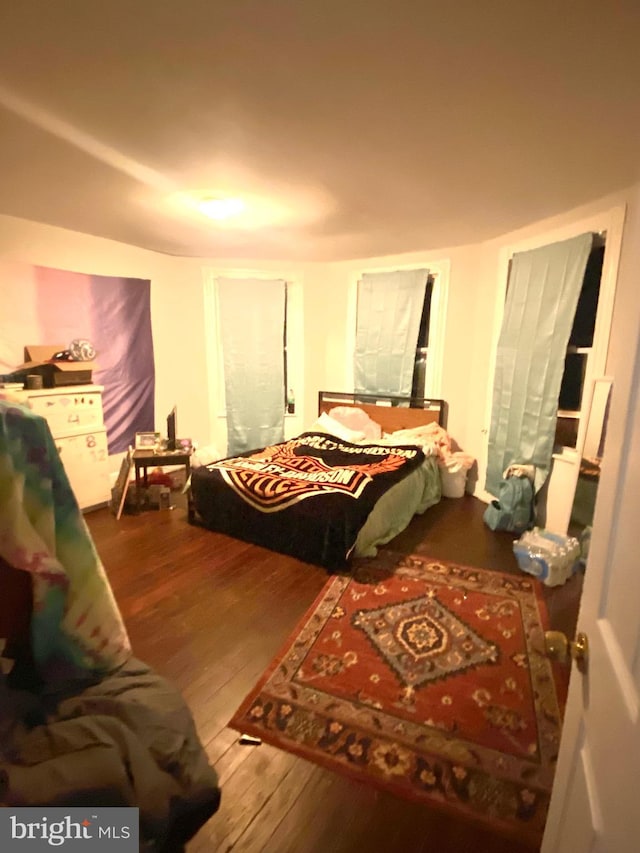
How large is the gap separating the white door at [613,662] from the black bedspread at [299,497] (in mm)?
1835

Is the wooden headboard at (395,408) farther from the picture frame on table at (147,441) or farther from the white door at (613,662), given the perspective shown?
the white door at (613,662)

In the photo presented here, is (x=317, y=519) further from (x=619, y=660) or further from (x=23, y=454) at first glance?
(x=619, y=660)

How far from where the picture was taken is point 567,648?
0.85 meters

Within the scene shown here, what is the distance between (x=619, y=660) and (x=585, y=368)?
273 cm

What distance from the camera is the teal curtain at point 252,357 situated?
4641 millimetres

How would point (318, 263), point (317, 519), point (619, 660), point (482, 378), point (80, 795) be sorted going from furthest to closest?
point (318, 263) < point (482, 378) < point (317, 519) < point (80, 795) < point (619, 660)

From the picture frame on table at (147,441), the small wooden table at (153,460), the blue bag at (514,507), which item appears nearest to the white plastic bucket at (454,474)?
the blue bag at (514,507)

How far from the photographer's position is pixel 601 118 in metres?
1.66

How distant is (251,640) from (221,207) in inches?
104

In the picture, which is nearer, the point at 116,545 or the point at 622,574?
the point at 622,574

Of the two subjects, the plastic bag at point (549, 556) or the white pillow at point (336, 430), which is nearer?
the plastic bag at point (549, 556)

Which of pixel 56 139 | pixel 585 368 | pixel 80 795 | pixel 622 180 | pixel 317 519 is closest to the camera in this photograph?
pixel 80 795

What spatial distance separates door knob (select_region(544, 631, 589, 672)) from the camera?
82 centimetres

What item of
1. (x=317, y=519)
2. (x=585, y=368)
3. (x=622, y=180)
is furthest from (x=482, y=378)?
(x=317, y=519)
